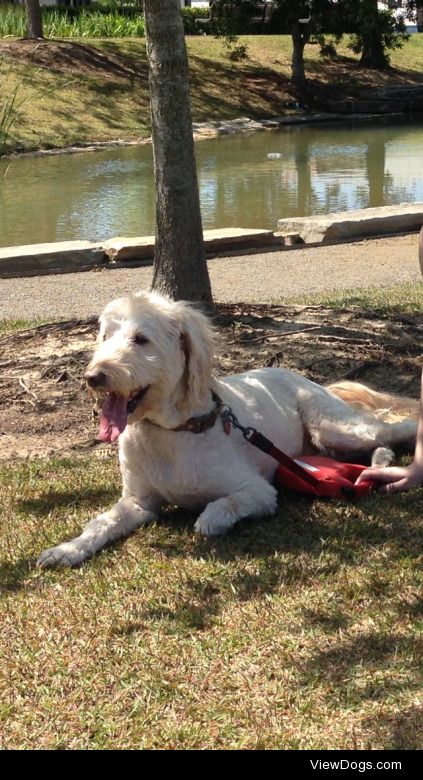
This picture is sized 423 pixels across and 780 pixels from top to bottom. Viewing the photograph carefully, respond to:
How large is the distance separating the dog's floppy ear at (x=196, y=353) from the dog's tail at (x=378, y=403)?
1181mm

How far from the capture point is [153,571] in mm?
4234

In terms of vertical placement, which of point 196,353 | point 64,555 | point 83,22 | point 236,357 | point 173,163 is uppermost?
point 83,22

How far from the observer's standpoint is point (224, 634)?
12.0ft

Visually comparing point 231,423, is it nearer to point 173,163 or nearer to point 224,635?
point 224,635

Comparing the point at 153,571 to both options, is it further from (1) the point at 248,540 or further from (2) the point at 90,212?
(2) the point at 90,212

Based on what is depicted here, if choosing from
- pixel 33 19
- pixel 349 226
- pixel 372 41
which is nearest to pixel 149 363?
pixel 349 226

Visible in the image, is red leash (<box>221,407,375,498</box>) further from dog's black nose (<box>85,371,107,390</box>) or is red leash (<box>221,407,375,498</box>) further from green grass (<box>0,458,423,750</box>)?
dog's black nose (<box>85,371,107,390</box>)

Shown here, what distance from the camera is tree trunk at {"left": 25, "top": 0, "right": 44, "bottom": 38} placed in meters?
36.5

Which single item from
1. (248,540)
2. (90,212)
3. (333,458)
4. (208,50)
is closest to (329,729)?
(248,540)

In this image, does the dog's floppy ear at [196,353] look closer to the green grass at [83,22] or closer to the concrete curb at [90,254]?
the concrete curb at [90,254]

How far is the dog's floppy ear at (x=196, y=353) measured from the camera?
14.8ft

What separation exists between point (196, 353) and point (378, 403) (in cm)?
160

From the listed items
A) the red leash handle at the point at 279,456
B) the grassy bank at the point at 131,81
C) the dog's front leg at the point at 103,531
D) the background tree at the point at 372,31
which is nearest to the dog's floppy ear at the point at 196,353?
the red leash handle at the point at 279,456
